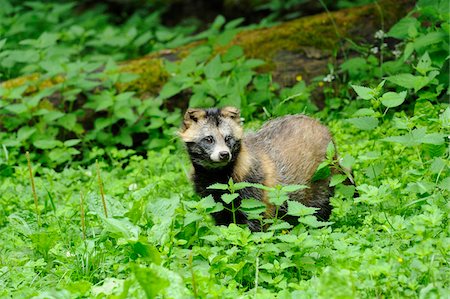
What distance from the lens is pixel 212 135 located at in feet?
19.7

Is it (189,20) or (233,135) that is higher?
(233,135)

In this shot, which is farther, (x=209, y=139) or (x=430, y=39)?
(x=430, y=39)

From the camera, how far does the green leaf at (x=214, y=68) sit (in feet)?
28.7

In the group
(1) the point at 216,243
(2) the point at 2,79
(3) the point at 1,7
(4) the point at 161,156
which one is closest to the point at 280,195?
(1) the point at 216,243

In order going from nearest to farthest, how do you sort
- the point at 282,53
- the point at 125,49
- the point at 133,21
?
the point at 282,53 → the point at 125,49 → the point at 133,21

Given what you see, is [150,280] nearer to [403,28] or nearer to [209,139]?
[209,139]

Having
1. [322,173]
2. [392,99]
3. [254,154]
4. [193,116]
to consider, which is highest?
[392,99]

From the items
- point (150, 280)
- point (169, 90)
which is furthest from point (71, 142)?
point (150, 280)

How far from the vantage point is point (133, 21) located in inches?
505

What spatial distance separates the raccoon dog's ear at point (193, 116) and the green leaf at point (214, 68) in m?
2.54

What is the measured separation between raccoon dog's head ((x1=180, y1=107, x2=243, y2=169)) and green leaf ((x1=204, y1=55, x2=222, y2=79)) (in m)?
2.51

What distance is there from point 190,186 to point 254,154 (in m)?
1.14

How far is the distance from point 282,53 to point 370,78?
1307 mm

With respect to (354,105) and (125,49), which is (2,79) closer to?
(125,49)
